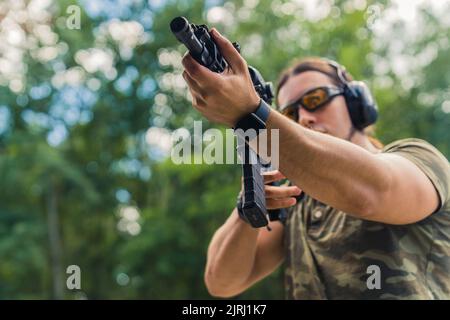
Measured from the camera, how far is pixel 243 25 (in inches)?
570

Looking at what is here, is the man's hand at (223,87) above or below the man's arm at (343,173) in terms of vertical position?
above

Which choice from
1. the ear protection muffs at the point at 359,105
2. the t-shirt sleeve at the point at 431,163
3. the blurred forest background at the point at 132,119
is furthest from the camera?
the blurred forest background at the point at 132,119

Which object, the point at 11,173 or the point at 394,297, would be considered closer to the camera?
the point at 394,297

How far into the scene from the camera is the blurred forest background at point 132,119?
40.5ft

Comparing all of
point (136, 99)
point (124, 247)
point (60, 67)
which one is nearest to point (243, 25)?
point (136, 99)

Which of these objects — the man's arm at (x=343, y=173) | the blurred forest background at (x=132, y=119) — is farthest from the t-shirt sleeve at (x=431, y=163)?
the blurred forest background at (x=132, y=119)

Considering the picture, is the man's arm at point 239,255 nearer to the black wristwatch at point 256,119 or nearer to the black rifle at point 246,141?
the black rifle at point 246,141

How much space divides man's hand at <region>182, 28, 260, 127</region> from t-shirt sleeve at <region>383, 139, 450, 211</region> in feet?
2.27

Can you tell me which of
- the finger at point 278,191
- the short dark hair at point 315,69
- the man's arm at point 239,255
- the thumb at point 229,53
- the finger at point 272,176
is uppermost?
the short dark hair at point 315,69

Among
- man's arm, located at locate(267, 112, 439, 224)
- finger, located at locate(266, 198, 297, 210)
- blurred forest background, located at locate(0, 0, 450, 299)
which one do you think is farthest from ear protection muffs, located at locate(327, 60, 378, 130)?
blurred forest background, located at locate(0, 0, 450, 299)

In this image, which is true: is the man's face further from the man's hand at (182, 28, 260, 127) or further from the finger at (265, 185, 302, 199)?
the man's hand at (182, 28, 260, 127)

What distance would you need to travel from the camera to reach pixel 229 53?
1511 mm

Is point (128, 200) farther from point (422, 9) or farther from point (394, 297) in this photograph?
point (394, 297)

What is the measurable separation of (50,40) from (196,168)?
6630 mm
